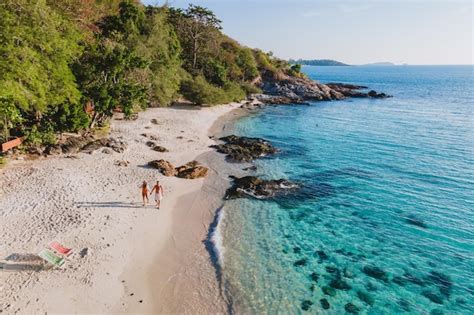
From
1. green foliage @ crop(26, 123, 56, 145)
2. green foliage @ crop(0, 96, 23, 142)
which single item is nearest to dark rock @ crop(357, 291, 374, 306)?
green foliage @ crop(0, 96, 23, 142)

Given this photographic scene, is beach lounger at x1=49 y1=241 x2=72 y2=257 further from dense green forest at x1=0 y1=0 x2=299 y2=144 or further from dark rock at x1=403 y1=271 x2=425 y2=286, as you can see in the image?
dark rock at x1=403 y1=271 x2=425 y2=286

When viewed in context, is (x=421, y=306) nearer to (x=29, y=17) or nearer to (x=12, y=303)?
(x=12, y=303)

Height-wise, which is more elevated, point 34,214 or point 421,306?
point 34,214

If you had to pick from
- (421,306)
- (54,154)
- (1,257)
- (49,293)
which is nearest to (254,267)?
(421,306)

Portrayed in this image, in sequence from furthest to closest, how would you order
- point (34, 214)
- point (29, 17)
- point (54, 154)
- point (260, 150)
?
point (260, 150), point (54, 154), point (29, 17), point (34, 214)

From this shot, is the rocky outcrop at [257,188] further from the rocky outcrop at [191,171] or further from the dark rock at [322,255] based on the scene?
the dark rock at [322,255]

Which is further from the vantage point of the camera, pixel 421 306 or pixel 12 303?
pixel 421 306

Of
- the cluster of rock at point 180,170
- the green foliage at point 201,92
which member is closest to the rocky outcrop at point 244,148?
the cluster of rock at point 180,170
